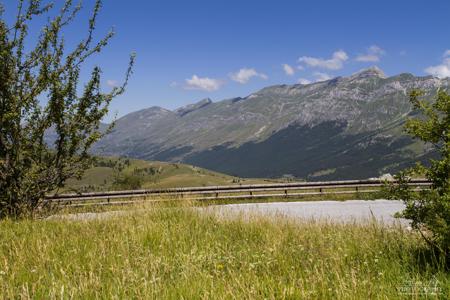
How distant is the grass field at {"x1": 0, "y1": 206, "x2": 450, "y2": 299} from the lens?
3.86m

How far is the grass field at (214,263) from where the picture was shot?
152 inches

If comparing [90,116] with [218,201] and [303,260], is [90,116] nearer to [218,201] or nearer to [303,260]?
[303,260]

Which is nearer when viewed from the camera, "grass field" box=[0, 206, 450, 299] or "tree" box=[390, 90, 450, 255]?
"grass field" box=[0, 206, 450, 299]

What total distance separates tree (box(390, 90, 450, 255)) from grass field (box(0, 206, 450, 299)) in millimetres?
417

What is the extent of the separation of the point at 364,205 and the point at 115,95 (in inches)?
601

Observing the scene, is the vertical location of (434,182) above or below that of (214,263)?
above

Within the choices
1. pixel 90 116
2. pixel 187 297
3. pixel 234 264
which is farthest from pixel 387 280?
pixel 90 116

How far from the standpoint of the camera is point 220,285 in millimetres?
4039

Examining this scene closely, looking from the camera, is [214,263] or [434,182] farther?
[434,182]

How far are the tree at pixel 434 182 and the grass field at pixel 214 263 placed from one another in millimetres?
417

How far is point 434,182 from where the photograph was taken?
534 cm

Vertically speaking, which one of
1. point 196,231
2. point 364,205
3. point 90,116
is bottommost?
point 364,205

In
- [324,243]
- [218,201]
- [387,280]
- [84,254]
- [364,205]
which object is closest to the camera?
[387,280]

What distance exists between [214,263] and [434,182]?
3.11 m
